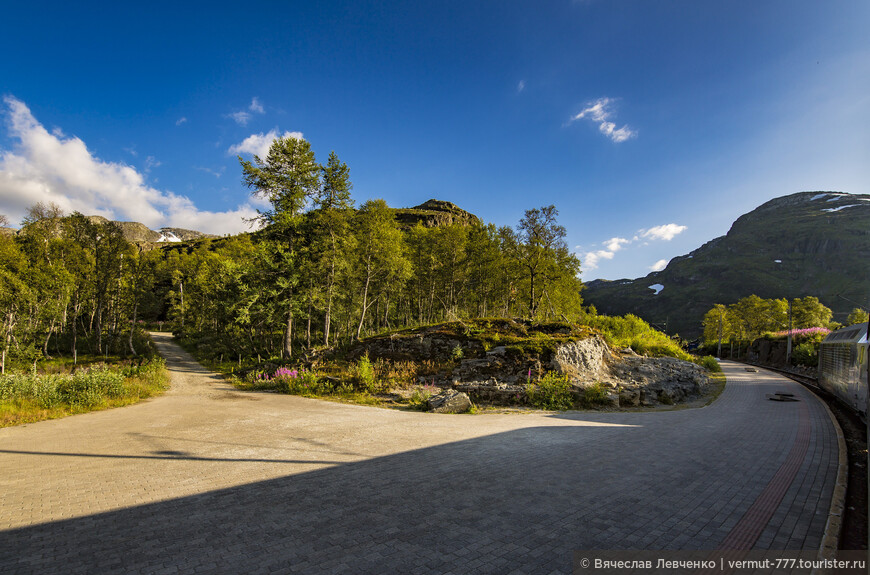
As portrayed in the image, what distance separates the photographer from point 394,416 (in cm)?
1066

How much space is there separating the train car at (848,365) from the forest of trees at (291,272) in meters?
14.5

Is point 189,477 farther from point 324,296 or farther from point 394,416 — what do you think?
point 324,296

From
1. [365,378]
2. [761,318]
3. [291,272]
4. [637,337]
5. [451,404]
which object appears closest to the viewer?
[451,404]

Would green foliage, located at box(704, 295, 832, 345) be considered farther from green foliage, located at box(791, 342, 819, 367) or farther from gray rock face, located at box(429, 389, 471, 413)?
gray rock face, located at box(429, 389, 471, 413)

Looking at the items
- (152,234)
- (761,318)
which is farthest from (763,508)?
(152,234)

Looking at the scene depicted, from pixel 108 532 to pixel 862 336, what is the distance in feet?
64.2

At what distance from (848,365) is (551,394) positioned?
10.8 m

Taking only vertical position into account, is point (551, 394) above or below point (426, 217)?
below

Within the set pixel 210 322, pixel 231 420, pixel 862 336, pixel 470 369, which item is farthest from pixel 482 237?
pixel 210 322

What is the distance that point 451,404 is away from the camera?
11773 millimetres

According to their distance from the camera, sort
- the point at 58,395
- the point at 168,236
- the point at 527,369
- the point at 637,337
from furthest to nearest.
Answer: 1. the point at 168,236
2. the point at 637,337
3. the point at 527,369
4. the point at 58,395

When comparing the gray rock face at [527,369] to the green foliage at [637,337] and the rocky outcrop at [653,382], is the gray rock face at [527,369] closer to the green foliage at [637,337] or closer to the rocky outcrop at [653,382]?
the rocky outcrop at [653,382]

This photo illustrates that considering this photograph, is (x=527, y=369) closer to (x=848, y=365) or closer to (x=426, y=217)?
(x=848, y=365)

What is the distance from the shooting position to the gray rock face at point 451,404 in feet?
38.3
